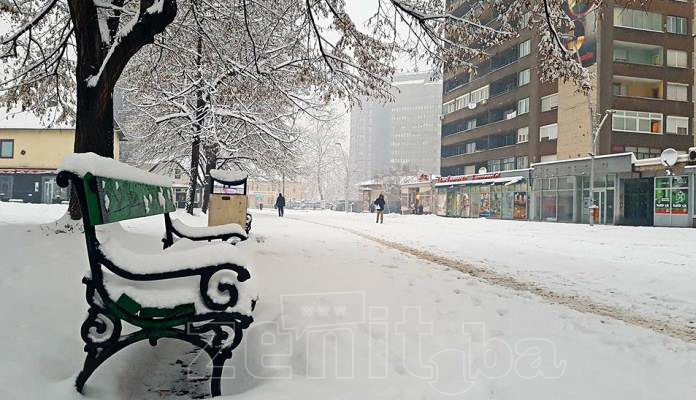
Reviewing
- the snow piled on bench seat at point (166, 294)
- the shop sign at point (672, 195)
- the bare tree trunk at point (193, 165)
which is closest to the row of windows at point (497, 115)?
the shop sign at point (672, 195)

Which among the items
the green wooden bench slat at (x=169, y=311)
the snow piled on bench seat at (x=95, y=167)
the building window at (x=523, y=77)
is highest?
the building window at (x=523, y=77)

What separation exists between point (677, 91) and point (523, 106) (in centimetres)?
1175

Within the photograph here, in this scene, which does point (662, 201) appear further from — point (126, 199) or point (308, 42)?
point (126, 199)

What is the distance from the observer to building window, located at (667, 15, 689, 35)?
1341 inches

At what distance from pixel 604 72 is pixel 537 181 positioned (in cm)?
913

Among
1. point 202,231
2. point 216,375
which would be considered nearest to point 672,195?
point 202,231

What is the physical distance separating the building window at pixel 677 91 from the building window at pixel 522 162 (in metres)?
11.3

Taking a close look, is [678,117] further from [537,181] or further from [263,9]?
[263,9]

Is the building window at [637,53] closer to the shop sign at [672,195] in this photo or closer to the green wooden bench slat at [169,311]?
the shop sign at [672,195]

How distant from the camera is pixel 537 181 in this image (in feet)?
120

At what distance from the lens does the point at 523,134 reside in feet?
138

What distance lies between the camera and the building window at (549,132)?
123 feet

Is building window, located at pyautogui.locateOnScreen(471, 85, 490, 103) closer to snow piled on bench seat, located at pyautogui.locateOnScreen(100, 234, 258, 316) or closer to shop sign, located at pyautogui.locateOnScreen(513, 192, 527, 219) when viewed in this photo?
shop sign, located at pyautogui.locateOnScreen(513, 192, 527, 219)

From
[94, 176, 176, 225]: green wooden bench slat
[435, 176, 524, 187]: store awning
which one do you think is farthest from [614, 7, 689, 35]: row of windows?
[94, 176, 176, 225]: green wooden bench slat
